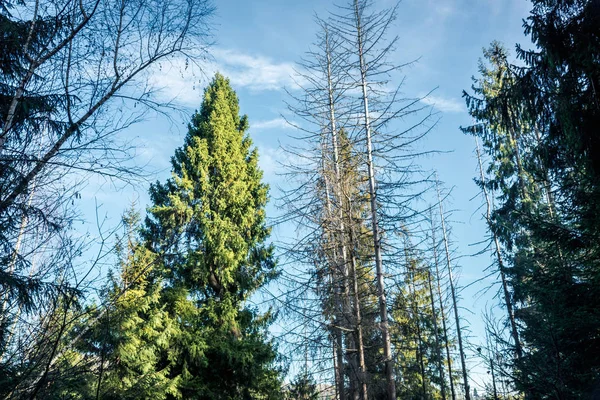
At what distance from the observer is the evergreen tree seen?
10422 millimetres

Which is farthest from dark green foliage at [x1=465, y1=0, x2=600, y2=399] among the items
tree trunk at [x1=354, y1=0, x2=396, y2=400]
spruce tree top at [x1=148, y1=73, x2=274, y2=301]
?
spruce tree top at [x1=148, y1=73, x2=274, y2=301]

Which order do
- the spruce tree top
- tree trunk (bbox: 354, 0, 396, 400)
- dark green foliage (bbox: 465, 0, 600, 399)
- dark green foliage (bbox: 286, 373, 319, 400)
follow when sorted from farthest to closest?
dark green foliage (bbox: 286, 373, 319, 400), the spruce tree top, tree trunk (bbox: 354, 0, 396, 400), dark green foliage (bbox: 465, 0, 600, 399)

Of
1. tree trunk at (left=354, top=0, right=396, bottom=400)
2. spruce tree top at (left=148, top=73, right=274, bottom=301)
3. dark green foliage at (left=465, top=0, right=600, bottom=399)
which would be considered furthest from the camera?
spruce tree top at (left=148, top=73, right=274, bottom=301)

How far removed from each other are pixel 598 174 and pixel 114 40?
708cm

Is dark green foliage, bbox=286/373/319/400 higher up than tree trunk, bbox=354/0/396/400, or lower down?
lower down

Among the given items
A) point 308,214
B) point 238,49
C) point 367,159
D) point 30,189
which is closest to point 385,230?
point 367,159

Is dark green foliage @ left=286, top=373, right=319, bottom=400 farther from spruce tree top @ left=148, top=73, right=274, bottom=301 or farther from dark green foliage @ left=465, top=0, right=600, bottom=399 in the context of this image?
dark green foliage @ left=465, top=0, right=600, bottom=399

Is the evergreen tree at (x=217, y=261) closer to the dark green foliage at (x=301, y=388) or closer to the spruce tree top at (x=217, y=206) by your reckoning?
the spruce tree top at (x=217, y=206)

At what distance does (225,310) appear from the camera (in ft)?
36.3

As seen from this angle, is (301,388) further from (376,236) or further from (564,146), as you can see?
(564,146)

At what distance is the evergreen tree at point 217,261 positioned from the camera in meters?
10.4

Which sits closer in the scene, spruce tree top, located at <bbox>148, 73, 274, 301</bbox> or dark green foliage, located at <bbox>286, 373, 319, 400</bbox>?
spruce tree top, located at <bbox>148, 73, 274, 301</bbox>

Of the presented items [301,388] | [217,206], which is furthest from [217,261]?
[301,388]

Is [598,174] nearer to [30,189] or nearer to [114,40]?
[114,40]
